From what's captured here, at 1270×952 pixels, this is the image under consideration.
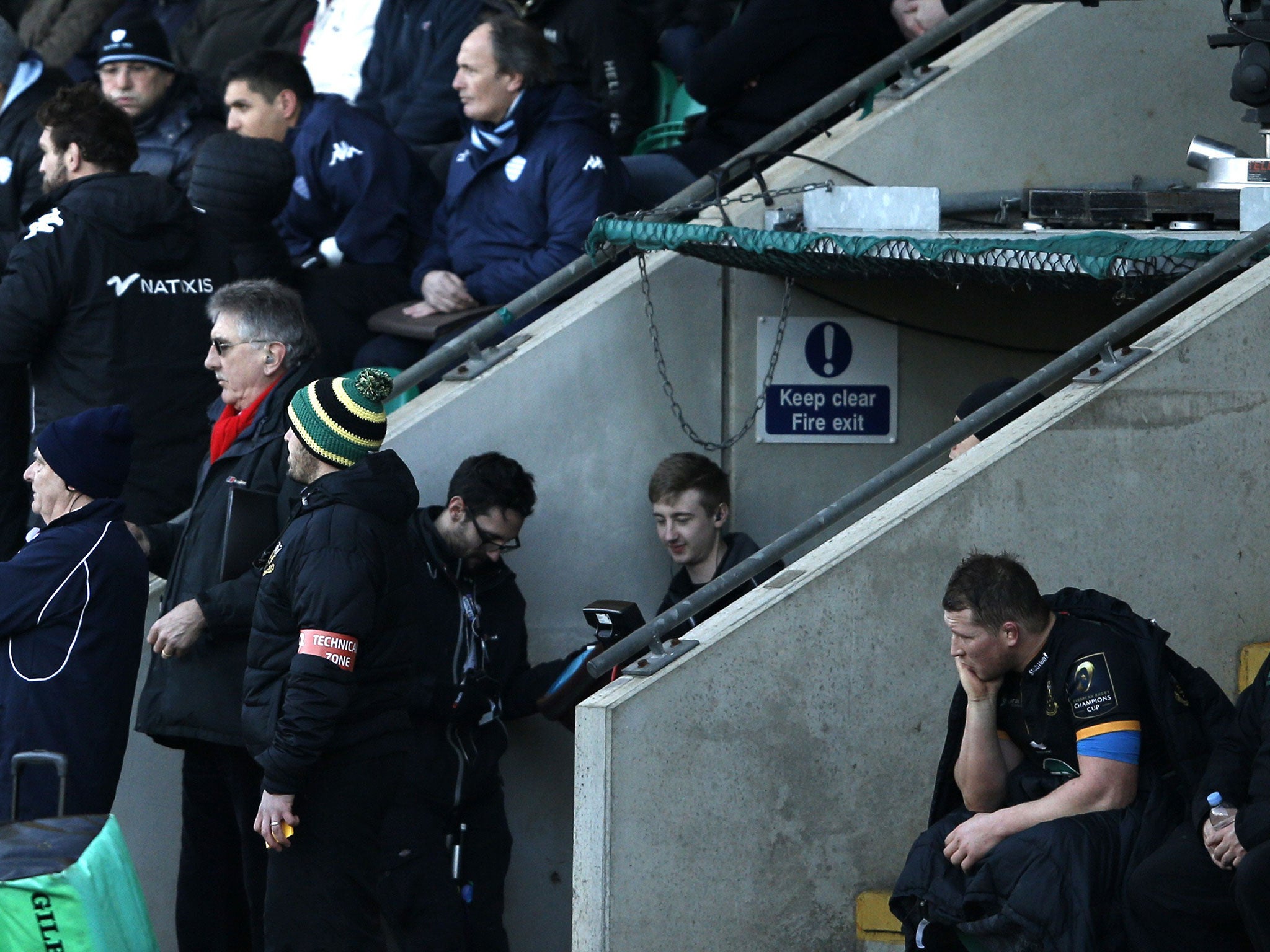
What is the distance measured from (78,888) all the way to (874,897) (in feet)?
6.40

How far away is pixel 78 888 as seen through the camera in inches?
145

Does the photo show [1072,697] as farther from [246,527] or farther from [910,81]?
[910,81]

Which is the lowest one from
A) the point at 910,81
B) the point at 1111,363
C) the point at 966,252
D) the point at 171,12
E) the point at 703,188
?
the point at 1111,363

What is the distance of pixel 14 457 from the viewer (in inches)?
250

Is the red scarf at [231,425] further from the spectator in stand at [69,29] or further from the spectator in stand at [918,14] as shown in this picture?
the spectator in stand at [69,29]

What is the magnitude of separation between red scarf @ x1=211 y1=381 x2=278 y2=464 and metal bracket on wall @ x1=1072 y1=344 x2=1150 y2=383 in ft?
Answer: 7.34

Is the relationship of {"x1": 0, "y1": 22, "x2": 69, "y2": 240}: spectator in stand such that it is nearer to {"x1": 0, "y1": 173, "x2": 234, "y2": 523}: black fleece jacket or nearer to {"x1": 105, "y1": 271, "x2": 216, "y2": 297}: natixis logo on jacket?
{"x1": 0, "y1": 173, "x2": 234, "y2": 523}: black fleece jacket

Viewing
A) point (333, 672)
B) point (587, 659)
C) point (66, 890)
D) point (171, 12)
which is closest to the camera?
point (66, 890)

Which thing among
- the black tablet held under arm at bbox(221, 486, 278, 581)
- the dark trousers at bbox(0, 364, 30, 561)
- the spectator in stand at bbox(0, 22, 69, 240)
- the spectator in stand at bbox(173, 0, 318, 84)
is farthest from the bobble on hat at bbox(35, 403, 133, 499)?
the spectator in stand at bbox(173, 0, 318, 84)

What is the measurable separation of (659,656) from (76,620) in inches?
58.5

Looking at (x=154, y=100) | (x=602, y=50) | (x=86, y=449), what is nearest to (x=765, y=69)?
(x=602, y=50)

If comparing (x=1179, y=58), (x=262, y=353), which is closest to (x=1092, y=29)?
(x=1179, y=58)

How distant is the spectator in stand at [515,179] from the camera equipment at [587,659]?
148 centimetres

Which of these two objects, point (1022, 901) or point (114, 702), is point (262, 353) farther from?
point (1022, 901)
